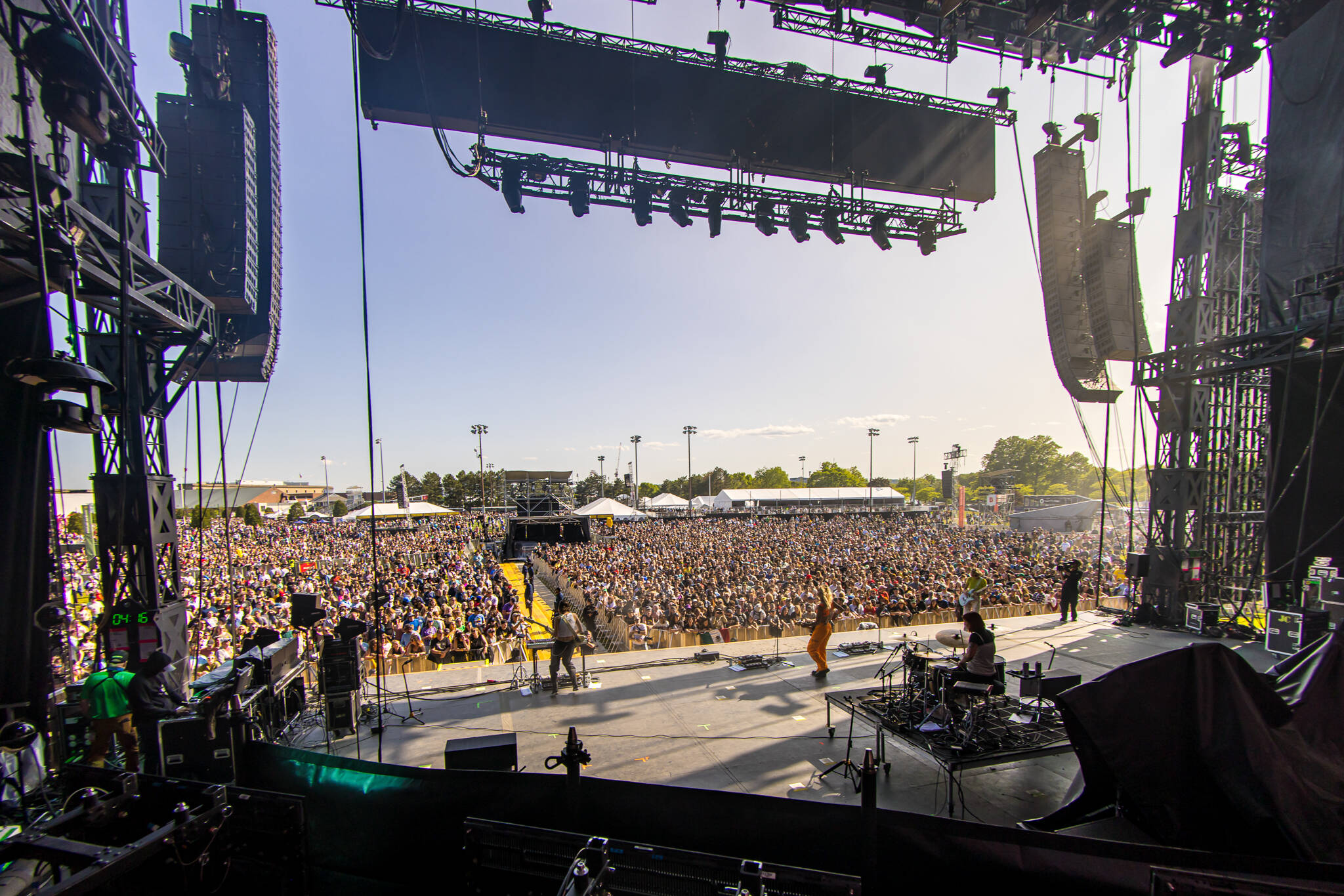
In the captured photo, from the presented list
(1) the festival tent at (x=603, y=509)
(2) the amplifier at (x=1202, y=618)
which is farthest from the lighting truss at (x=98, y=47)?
(1) the festival tent at (x=603, y=509)

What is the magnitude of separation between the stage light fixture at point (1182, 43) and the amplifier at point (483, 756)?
491 inches

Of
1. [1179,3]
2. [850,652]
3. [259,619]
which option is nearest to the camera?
Answer: [1179,3]

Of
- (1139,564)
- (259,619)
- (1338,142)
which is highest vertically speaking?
(1338,142)

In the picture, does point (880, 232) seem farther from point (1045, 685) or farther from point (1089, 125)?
point (1045, 685)

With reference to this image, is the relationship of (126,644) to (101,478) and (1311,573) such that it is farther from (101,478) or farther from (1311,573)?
(1311,573)

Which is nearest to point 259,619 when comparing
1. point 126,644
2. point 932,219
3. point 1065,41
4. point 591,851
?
point 126,644

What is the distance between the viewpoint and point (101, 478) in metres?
5.96

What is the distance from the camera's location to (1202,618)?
1029 cm

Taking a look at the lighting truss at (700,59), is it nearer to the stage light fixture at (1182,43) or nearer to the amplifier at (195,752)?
the stage light fixture at (1182,43)

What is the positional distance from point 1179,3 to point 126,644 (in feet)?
51.1

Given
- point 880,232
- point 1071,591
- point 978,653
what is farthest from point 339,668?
point 1071,591

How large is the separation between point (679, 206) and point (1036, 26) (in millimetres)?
4947

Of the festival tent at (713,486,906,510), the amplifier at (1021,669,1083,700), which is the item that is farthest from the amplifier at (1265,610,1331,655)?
the festival tent at (713,486,906,510)

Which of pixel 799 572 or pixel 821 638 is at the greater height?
pixel 821 638
